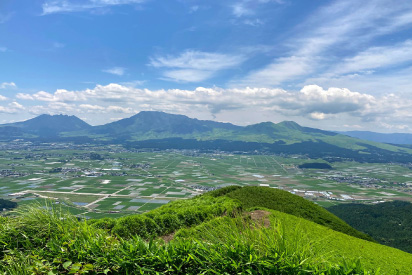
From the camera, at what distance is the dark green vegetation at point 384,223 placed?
6126cm

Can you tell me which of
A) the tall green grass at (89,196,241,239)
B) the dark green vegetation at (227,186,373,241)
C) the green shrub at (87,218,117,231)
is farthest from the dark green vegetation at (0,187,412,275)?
the dark green vegetation at (227,186,373,241)

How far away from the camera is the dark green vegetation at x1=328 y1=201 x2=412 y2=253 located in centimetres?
6126

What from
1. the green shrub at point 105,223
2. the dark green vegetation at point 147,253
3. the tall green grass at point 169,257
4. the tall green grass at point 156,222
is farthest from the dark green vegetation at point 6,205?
the tall green grass at point 169,257

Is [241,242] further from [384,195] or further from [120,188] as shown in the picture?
[384,195]

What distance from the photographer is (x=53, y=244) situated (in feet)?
23.4

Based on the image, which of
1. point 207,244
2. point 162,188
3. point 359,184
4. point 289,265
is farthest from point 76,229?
point 359,184

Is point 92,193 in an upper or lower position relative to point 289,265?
lower

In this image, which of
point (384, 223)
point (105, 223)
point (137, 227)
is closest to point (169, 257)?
point (137, 227)

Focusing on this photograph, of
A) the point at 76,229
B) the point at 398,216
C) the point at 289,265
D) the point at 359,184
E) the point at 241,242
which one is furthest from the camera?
the point at 359,184

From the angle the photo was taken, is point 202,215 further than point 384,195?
No

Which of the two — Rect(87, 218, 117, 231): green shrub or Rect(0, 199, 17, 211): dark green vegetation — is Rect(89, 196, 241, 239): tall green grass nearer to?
Answer: Rect(87, 218, 117, 231): green shrub

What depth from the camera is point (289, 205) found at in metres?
26.7

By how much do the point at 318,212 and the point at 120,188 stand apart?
5090 inches

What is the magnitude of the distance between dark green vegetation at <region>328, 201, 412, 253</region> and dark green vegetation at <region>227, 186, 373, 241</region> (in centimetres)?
4480
